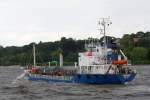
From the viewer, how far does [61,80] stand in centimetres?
11106

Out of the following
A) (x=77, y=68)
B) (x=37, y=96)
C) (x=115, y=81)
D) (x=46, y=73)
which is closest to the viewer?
(x=37, y=96)

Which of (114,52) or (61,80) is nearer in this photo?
(114,52)

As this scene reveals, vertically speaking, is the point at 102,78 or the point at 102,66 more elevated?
the point at 102,66

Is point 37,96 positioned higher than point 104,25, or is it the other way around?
A: point 104,25

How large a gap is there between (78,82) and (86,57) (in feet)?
14.5

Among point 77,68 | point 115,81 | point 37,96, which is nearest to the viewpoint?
point 37,96

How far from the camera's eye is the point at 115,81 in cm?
9875

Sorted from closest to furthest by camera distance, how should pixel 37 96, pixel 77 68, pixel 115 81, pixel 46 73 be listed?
pixel 37 96 < pixel 115 81 < pixel 77 68 < pixel 46 73

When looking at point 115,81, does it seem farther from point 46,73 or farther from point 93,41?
point 46,73

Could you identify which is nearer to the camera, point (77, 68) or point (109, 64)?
point (109, 64)

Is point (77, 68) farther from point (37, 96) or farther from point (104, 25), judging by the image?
point (37, 96)

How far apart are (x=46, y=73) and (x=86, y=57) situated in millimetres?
19648

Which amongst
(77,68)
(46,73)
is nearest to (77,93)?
(77,68)

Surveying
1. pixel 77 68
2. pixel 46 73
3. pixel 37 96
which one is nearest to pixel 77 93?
pixel 37 96
